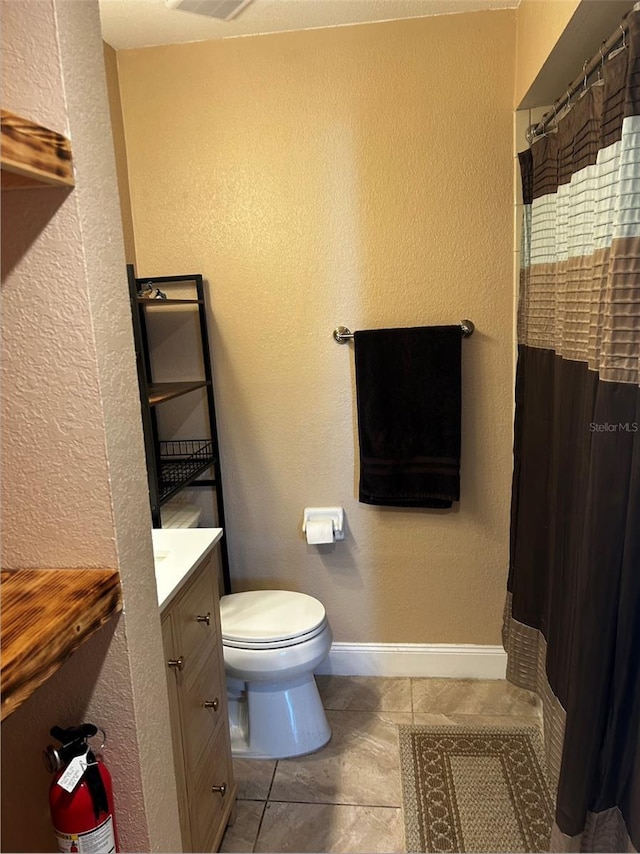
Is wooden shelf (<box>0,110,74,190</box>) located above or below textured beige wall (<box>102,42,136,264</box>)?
below

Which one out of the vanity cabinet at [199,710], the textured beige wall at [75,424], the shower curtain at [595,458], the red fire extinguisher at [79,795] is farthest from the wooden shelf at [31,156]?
the shower curtain at [595,458]

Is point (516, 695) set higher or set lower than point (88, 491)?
lower

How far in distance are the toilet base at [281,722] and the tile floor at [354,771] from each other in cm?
4

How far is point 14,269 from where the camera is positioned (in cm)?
77

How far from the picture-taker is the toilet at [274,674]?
1949mm

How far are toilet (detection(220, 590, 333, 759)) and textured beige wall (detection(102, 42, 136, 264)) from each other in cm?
138

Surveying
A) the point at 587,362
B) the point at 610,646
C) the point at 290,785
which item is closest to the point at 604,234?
the point at 587,362

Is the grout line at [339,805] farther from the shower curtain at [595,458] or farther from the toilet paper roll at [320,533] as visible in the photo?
the toilet paper roll at [320,533]

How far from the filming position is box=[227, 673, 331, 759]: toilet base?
2.06 metres

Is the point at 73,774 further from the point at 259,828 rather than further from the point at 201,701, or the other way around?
the point at 259,828

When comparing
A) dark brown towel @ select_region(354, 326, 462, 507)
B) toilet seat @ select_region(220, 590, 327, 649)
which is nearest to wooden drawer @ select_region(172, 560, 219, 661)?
toilet seat @ select_region(220, 590, 327, 649)

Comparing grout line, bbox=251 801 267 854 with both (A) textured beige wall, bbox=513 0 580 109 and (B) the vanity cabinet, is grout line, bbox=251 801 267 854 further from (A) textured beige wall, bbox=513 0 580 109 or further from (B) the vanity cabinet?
(A) textured beige wall, bbox=513 0 580 109

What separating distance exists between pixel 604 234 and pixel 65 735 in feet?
4.38

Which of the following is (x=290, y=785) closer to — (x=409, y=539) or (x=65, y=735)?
(x=409, y=539)
